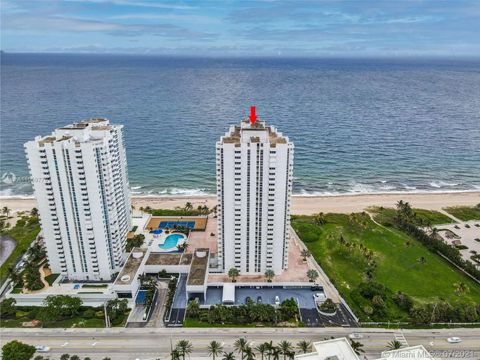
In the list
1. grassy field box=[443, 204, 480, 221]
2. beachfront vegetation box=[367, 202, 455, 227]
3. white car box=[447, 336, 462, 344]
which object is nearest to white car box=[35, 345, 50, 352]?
white car box=[447, 336, 462, 344]

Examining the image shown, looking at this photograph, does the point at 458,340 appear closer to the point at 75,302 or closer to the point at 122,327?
the point at 122,327

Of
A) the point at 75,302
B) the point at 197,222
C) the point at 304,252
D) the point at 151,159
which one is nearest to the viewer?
the point at 75,302

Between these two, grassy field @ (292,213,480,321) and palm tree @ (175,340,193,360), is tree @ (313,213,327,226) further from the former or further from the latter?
palm tree @ (175,340,193,360)

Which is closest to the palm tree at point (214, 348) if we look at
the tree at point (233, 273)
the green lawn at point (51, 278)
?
the tree at point (233, 273)

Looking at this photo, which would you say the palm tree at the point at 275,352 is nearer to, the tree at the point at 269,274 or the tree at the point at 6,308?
the tree at the point at 269,274

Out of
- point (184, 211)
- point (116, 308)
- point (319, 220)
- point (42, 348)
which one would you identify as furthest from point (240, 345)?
point (184, 211)

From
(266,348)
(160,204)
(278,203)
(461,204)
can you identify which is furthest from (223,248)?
(461,204)

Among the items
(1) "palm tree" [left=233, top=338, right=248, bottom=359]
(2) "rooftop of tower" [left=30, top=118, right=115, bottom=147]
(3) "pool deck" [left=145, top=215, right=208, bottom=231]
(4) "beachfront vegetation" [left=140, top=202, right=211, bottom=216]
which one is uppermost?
(2) "rooftop of tower" [left=30, top=118, right=115, bottom=147]
